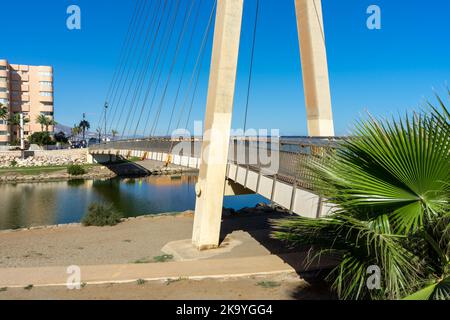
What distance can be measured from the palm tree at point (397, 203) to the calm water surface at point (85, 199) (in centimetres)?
2244

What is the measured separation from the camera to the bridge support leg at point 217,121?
12469 mm

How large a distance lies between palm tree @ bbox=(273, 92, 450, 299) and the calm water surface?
22440 mm

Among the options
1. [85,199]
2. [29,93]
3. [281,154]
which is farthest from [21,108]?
[281,154]

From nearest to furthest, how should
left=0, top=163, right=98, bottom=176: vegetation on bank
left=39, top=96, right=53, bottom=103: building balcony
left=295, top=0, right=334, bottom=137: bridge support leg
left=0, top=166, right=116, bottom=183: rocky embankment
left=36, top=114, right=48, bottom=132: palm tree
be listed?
1. left=295, top=0, right=334, bottom=137: bridge support leg
2. left=0, top=166, right=116, bottom=183: rocky embankment
3. left=0, top=163, right=98, bottom=176: vegetation on bank
4. left=36, top=114, right=48, bottom=132: palm tree
5. left=39, top=96, right=53, bottom=103: building balcony

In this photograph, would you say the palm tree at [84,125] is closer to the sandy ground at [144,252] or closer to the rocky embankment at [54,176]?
the rocky embankment at [54,176]

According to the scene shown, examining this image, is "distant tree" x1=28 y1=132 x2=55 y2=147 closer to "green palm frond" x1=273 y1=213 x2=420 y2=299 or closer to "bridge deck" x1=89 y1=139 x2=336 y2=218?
"bridge deck" x1=89 y1=139 x2=336 y2=218

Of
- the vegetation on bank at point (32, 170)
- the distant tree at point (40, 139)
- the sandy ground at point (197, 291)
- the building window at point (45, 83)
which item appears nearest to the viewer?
the sandy ground at point (197, 291)

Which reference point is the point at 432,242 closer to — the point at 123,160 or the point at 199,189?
the point at 199,189

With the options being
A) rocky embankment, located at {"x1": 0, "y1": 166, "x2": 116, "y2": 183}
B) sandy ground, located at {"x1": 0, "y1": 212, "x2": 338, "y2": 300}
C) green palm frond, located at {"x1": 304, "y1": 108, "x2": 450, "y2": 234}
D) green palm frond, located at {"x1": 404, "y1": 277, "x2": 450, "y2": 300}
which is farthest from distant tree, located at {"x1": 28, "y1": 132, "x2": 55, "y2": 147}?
green palm frond, located at {"x1": 404, "y1": 277, "x2": 450, "y2": 300}

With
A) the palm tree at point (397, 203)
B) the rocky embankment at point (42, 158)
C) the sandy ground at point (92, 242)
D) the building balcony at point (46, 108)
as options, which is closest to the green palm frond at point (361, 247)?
the palm tree at point (397, 203)

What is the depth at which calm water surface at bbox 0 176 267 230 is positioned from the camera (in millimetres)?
25938

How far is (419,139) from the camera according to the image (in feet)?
11.1

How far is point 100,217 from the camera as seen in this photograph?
1936 cm
